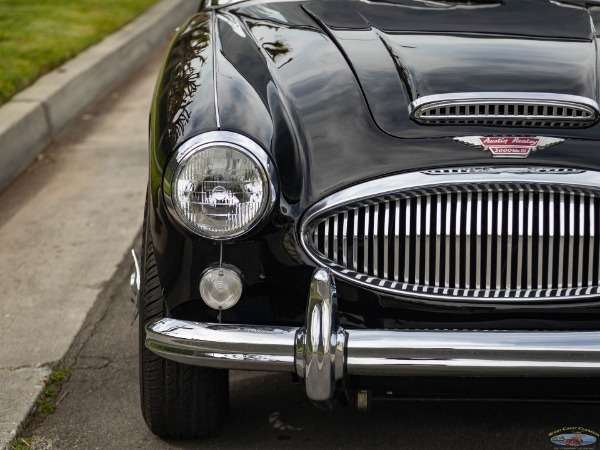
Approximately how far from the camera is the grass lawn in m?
8.41

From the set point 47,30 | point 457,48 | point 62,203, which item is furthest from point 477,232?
point 47,30

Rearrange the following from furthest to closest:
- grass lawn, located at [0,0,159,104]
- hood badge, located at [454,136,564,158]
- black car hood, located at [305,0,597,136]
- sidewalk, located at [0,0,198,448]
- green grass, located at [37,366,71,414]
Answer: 1. grass lawn, located at [0,0,159,104]
2. sidewalk, located at [0,0,198,448]
3. green grass, located at [37,366,71,414]
4. black car hood, located at [305,0,597,136]
5. hood badge, located at [454,136,564,158]

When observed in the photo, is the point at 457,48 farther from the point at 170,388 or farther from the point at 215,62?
the point at 170,388

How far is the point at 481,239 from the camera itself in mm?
3027

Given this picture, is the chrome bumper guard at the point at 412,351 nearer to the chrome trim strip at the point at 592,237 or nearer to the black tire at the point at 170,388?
the chrome trim strip at the point at 592,237

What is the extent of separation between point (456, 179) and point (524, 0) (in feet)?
4.59

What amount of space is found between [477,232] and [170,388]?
1032mm

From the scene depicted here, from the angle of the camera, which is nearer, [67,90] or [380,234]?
[380,234]

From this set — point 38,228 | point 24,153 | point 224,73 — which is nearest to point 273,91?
point 224,73

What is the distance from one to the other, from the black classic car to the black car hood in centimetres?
2

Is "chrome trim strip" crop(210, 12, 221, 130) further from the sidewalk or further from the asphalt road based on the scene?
the sidewalk

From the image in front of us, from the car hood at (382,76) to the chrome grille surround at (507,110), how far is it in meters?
0.03

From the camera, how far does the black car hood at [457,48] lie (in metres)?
3.31

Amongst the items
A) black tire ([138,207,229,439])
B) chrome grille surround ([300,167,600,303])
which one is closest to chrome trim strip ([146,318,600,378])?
chrome grille surround ([300,167,600,303])
